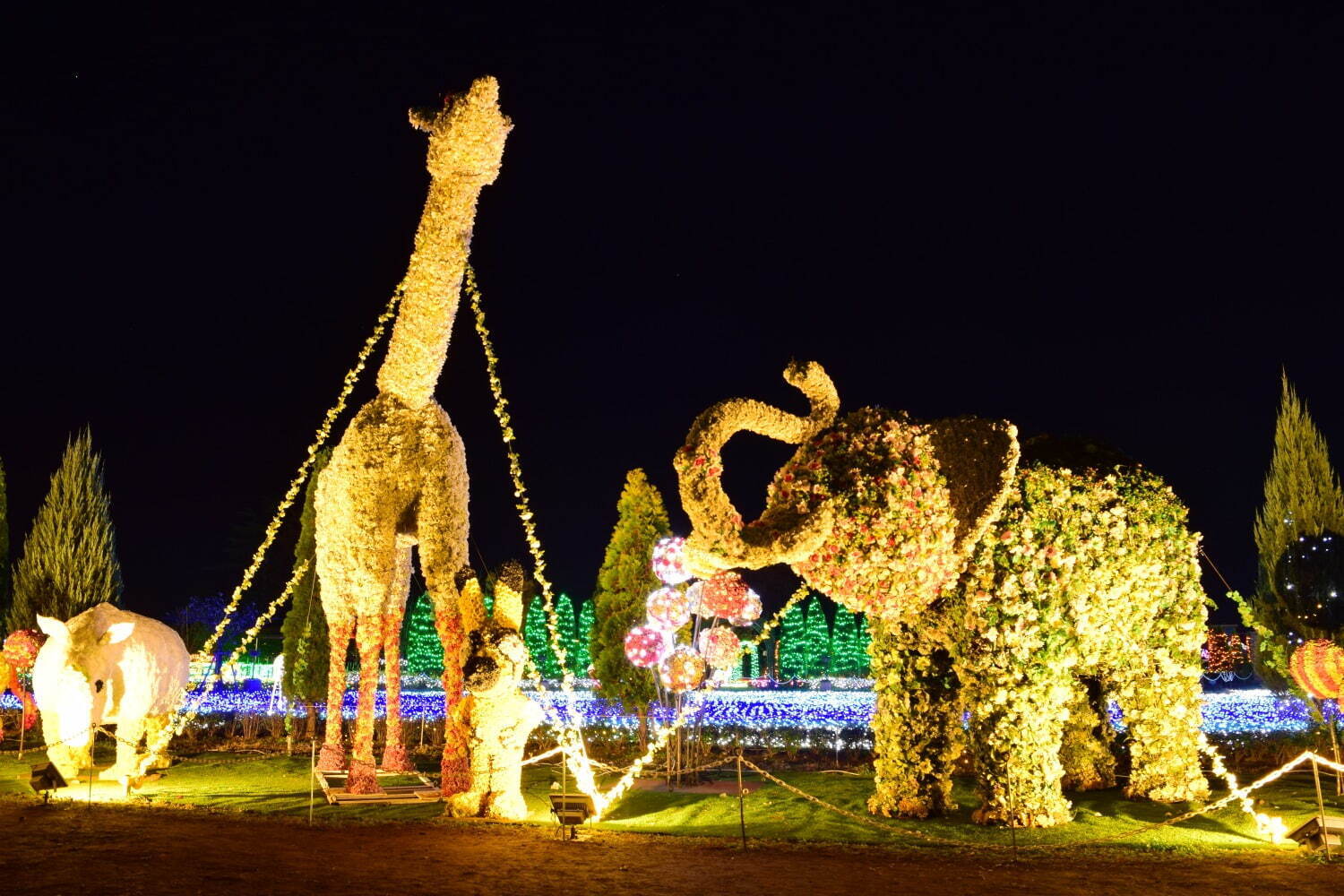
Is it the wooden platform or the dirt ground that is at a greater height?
the wooden platform

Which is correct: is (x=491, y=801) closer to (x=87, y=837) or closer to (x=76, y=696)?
(x=87, y=837)

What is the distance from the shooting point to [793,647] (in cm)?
4700

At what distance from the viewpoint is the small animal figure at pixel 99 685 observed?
1112 centimetres

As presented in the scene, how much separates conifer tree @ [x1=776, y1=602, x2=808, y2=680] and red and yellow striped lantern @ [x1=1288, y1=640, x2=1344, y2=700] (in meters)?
36.4

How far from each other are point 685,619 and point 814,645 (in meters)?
36.3

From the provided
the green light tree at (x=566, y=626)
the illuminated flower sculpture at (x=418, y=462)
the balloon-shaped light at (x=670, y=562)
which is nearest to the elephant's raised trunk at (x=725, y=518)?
the balloon-shaped light at (x=670, y=562)

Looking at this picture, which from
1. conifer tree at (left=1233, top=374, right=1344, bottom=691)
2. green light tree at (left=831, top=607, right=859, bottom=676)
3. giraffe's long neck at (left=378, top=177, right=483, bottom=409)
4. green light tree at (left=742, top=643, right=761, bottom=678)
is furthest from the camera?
green light tree at (left=742, top=643, right=761, bottom=678)

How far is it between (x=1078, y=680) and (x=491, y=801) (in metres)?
5.74

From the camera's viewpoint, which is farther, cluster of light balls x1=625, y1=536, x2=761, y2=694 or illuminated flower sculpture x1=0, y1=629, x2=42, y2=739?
illuminated flower sculpture x1=0, y1=629, x2=42, y2=739

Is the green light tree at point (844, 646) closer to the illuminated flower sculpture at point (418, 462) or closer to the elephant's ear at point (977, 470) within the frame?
the illuminated flower sculpture at point (418, 462)

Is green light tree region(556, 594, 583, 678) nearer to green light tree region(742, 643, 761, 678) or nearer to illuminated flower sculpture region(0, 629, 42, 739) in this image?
green light tree region(742, 643, 761, 678)

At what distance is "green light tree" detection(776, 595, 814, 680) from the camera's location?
153ft

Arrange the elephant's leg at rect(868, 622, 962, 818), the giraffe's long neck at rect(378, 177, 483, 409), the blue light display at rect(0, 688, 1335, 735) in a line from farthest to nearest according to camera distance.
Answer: the blue light display at rect(0, 688, 1335, 735) < the giraffe's long neck at rect(378, 177, 483, 409) < the elephant's leg at rect(868, 622, 962, 818)

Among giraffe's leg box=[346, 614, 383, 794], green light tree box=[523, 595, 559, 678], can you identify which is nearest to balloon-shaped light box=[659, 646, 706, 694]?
giraffe's leg box=[346, 614, 383, 794]
